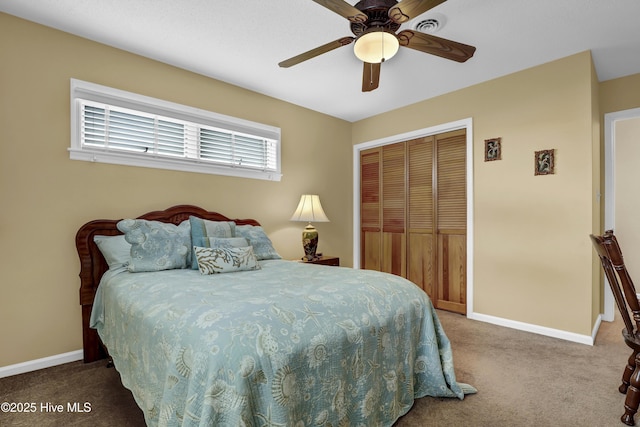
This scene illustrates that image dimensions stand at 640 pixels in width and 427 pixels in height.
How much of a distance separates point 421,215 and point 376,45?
8.10 feet

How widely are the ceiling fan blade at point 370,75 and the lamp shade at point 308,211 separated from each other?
162cm

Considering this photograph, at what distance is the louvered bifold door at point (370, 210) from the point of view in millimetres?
4445

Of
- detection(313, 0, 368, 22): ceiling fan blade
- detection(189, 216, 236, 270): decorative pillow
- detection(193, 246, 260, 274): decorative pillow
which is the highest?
detection(313, 0, 368, 22): ceiling fan blade

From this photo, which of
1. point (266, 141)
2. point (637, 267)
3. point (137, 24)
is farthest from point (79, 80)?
point (637, 267)

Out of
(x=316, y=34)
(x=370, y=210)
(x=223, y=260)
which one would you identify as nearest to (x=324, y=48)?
(x=316, y=34)

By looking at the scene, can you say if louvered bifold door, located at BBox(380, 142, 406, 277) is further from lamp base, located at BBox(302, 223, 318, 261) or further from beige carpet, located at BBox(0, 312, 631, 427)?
beige carpet, located at BBox(0, 312, 631, 427)

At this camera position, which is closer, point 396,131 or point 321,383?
point 321,383

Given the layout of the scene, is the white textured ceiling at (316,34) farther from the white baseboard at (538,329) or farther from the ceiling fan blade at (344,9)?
the white baseboard at (538,329)

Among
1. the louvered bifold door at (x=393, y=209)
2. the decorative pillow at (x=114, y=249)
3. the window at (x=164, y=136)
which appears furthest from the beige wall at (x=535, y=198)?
the decorative pillow at (x=114, y=249)

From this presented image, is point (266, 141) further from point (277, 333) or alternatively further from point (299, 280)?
point (277, 333)

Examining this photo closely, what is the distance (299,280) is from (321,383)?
0.68m

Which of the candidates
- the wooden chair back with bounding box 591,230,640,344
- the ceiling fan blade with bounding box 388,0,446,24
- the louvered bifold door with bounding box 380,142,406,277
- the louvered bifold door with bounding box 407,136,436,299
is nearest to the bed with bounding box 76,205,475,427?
the wooden chair back with bounding box 591,230,640,344

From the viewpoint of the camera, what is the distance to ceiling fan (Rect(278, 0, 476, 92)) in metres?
1.67

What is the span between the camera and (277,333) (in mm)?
1166
